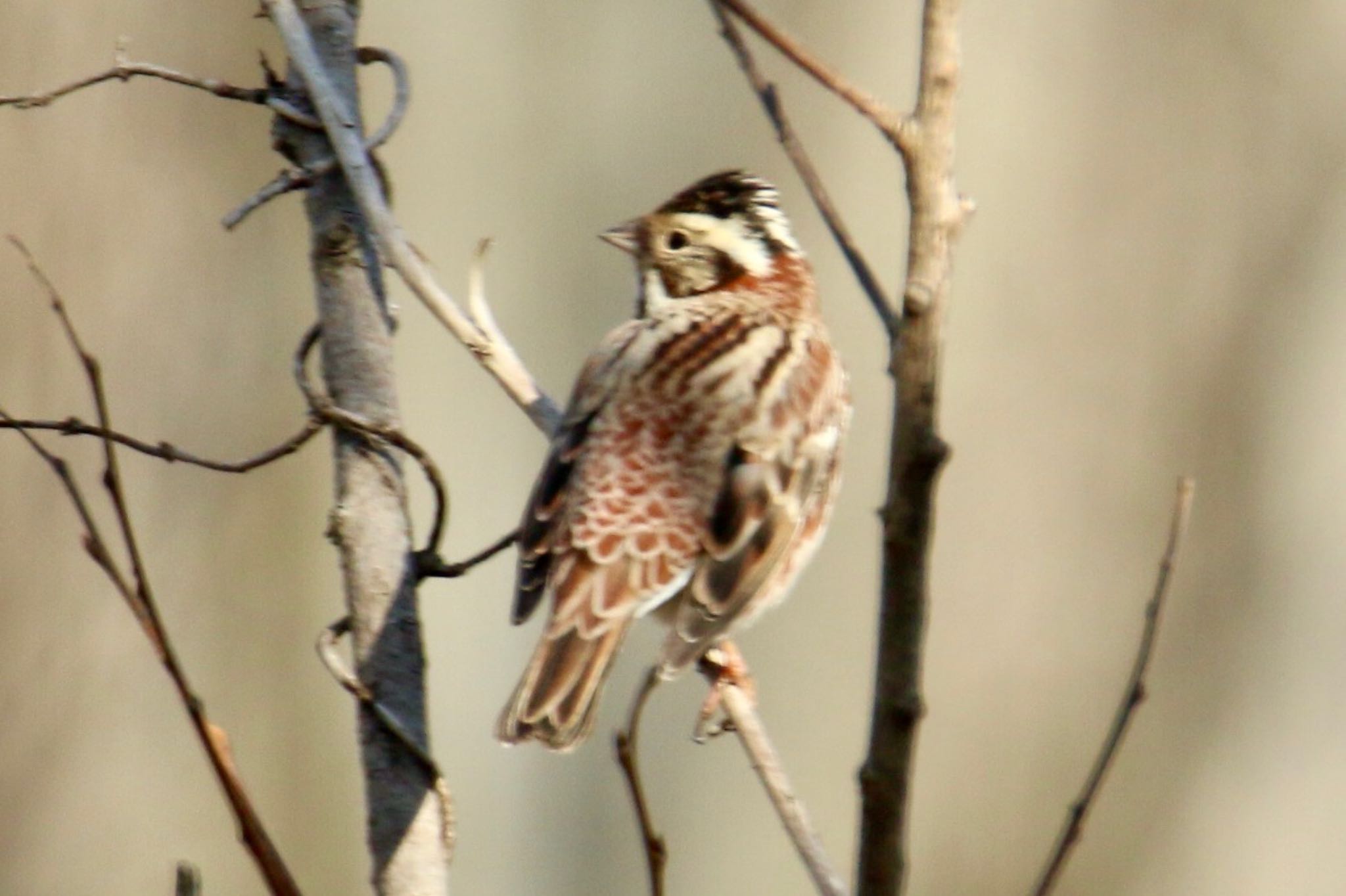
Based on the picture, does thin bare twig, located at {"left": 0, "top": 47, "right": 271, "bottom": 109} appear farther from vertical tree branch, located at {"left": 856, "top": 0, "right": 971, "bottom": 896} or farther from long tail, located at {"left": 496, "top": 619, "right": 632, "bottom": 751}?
vertical tree branch, located at {"left": 856, "top": 0, "right": 971, "bottom": 896}

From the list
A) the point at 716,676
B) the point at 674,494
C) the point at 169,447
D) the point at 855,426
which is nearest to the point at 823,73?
the point at 169,447

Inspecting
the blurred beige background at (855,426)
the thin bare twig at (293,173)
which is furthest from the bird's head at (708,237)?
the blurred beige background at (855,426)

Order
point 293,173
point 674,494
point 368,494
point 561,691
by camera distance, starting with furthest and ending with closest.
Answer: point 674,494 → point 561,691 → point 293,173 → point 368,494

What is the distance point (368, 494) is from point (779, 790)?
2.48 feet

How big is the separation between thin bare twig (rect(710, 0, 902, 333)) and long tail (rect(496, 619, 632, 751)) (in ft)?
4.10

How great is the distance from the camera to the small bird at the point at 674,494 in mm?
3176

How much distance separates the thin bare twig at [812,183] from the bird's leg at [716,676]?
146cm

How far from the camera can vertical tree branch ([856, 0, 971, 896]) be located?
5.90 feet

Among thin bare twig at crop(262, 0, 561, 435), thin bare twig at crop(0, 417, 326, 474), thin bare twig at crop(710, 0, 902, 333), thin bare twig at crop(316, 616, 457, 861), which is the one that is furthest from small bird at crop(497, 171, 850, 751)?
thin bare twig at crop(710, 0, 902, 333)

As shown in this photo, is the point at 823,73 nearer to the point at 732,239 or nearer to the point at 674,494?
the point at 674,494

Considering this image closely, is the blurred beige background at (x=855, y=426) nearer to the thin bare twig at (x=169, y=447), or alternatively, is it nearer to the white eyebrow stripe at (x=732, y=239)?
the white eyebrow stripe at (x=732, y=239)

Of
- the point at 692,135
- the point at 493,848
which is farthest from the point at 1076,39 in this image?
the point at 493,848

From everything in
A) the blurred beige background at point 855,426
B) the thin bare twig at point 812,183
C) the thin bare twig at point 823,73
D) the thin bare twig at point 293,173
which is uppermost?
the thin bare twig at point 823,73

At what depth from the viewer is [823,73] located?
1876mm
